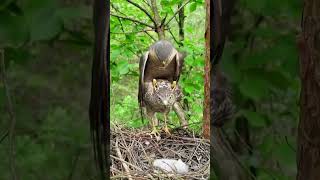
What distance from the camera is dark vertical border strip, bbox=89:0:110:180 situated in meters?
0.85

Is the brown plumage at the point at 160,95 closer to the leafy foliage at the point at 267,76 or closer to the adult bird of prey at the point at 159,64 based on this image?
the adult bird of prey at the point at 159,64

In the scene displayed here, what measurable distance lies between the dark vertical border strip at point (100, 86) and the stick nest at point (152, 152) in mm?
745

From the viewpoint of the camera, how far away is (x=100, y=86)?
0.87 m

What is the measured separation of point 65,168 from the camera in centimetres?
88

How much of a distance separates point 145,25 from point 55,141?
8.54ft

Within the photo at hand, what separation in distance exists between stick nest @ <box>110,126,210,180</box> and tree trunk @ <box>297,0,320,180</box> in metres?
0.86

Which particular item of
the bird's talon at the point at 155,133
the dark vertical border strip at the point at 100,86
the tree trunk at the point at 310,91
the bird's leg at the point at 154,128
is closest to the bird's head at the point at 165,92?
the bird's leg at the point at 154,128

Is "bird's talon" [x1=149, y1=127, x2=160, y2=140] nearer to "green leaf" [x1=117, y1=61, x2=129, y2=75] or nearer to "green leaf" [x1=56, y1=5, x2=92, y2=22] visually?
"green leaf" [x1=117, y1=61, x2=129, y2=75]

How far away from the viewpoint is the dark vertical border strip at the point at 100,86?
846mm

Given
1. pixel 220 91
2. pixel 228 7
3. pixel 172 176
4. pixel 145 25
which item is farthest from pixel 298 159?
pixel 145 25

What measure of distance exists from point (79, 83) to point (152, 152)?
145 centimetres

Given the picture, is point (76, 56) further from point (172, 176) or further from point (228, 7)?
point (172, 176)

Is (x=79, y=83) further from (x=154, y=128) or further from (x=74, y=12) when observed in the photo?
(x=154, y=128)

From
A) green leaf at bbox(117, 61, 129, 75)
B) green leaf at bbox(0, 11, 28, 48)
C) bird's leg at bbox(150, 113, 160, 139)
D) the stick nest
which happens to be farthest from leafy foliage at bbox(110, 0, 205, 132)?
green leaf at bbox(0, 11, 28, 48)
